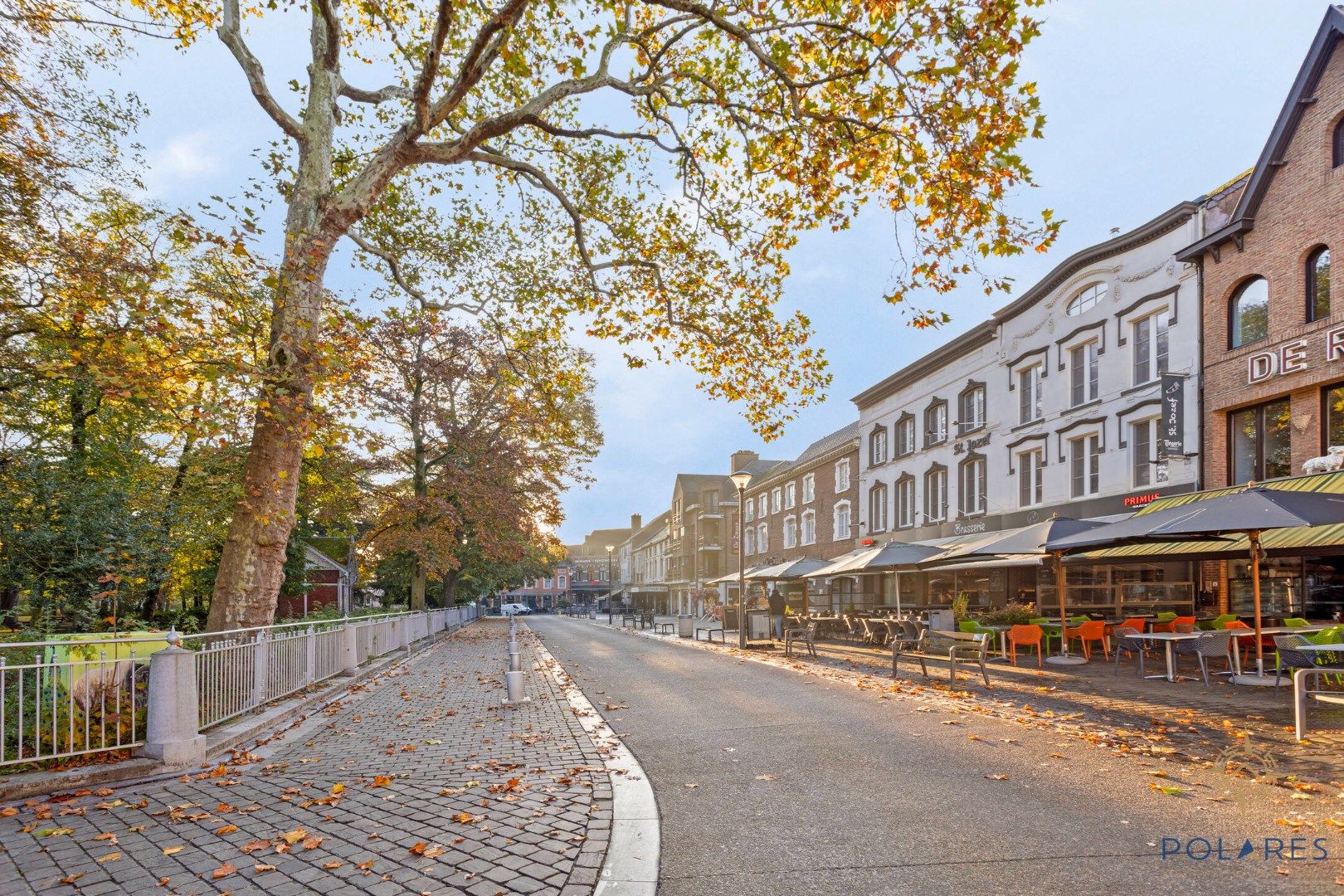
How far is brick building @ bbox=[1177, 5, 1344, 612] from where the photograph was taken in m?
15.0

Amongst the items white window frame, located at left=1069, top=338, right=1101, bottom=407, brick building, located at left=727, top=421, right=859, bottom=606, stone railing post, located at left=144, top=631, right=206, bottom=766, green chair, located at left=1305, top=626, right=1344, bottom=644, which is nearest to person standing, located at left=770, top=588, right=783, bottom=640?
brick building, located at left=727, top=421, right=859, bottom=606

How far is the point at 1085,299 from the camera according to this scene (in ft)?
71.2

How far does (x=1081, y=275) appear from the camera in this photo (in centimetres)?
2152

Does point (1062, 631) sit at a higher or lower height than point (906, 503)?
lower

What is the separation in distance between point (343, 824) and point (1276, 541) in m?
16.6

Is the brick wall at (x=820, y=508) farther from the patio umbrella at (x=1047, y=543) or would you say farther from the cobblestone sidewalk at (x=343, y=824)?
the cobblestone sidewalk at (x=343, y=824)

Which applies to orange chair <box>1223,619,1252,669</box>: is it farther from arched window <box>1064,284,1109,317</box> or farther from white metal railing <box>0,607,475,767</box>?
white metal railing <box>0,607,475,767</box>

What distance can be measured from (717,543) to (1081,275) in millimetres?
41967

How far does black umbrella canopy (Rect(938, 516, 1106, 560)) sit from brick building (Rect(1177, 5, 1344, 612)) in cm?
504

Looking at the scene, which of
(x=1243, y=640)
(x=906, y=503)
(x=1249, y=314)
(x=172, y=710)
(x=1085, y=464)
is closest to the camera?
(x=172, y=710)

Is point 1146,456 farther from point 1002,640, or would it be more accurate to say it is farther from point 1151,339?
point 1002,640

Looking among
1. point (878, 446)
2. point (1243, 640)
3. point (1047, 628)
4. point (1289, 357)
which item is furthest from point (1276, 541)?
point (878, 446)

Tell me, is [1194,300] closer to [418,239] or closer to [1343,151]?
[1343,151]

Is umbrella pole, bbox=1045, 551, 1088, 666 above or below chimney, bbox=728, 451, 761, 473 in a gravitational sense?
below
